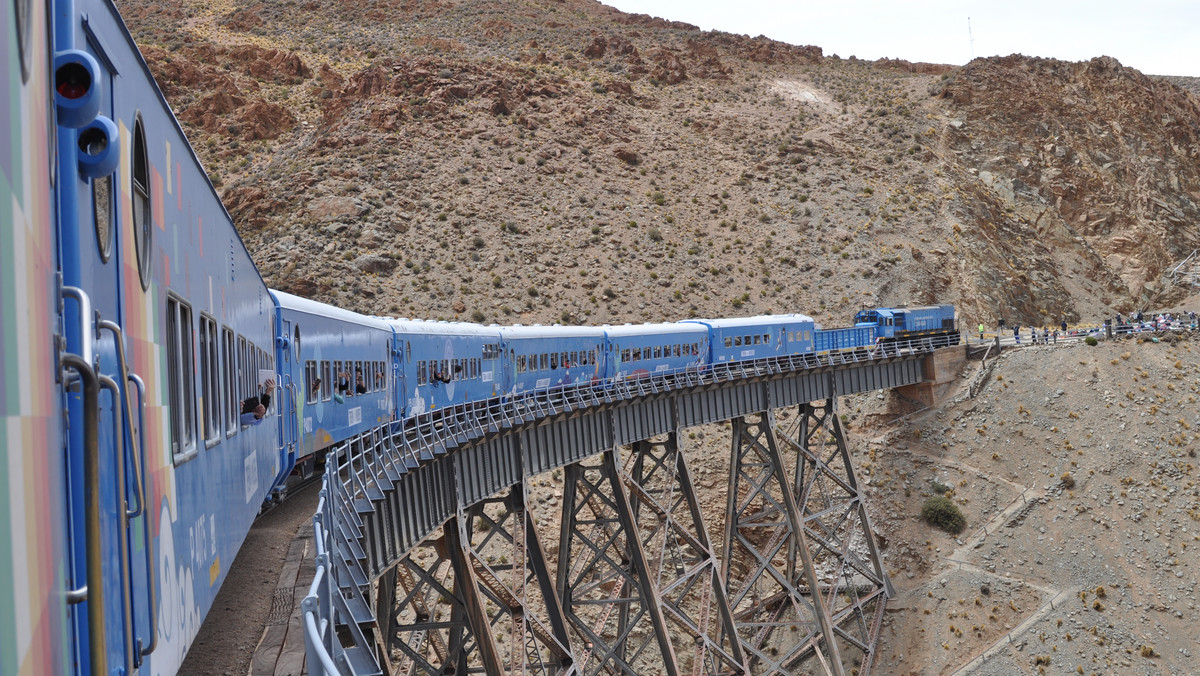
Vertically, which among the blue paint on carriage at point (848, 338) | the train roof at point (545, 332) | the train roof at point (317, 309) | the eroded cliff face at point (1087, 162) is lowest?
the blue paint on carriage at point (848, 338)

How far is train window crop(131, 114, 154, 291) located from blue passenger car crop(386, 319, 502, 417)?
1837cm

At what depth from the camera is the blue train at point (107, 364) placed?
2.41m

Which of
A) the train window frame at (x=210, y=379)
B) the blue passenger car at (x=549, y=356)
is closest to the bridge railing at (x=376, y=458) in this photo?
the blue passenger car at (x=549, y=356)

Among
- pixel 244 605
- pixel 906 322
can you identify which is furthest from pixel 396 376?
pixel 906 322

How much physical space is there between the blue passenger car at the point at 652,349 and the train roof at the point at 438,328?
5649 millimetres

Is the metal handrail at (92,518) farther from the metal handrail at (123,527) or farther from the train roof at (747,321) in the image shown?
the train roof at (747,321)

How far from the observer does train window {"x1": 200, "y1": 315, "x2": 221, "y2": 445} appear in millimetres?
6375

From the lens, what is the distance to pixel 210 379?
673 centimetres

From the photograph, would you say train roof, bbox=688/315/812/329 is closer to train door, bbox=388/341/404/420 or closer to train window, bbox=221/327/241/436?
train door, bbox=388/341/404/420

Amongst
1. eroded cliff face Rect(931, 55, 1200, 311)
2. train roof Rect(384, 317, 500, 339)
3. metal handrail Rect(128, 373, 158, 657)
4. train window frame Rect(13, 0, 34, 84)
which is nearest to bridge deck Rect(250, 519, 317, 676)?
metal handrail Rect(128, 373, 158, 657)

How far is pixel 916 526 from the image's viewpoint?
39.4m

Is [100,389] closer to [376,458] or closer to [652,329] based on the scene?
[376,458]

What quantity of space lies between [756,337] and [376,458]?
90.8 feet

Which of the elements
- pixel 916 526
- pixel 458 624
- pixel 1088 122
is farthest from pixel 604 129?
pixel 458 624
